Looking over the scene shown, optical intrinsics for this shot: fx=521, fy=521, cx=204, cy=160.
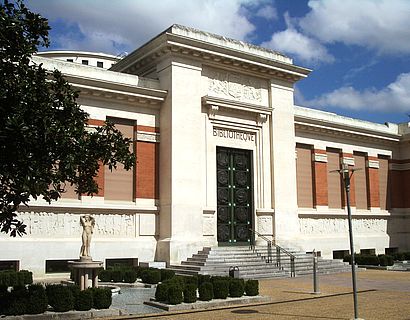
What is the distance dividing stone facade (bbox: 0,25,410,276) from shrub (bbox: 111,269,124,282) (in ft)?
10.4

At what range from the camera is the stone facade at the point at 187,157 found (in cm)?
2256

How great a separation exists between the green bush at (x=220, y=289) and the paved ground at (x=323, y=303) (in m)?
0.82

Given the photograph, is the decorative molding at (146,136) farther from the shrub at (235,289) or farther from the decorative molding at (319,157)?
the shrub at (235,289)

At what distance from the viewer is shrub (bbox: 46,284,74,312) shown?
11960mm

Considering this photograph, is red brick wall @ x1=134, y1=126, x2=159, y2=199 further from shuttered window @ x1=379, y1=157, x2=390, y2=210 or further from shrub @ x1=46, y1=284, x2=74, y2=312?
shuttered window @ x1=379, y1=157, x2=390, y2=210

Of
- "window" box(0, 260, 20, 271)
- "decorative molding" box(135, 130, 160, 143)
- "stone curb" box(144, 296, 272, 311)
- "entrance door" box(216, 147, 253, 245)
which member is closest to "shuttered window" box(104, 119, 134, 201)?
"decorative molding" box(135, 130, 160, 143)

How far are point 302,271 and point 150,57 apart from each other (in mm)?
12517

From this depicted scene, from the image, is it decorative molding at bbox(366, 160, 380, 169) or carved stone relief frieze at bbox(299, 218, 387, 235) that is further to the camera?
decorative molding at bbox(366, 160, 380, 169)

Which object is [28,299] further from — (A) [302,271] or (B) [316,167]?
(B) [316,167]

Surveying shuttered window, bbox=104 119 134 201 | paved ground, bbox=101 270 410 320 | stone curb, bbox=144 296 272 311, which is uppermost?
shuttered window, bbox=104 119 134 201

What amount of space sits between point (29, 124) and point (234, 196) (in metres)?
17.2

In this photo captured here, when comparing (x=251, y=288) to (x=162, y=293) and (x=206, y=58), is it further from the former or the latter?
(x=206, y=58)

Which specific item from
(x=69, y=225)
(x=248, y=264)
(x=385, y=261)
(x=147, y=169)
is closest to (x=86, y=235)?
(x=69, y=225)

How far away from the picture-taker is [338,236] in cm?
3164
